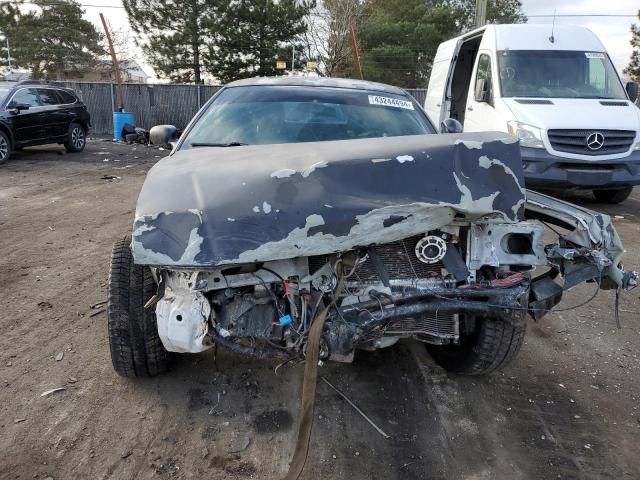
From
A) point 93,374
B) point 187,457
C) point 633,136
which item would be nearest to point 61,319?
point 93,374

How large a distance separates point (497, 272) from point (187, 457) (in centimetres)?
173

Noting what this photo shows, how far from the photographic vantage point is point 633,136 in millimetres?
6992

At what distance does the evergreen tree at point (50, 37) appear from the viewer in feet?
98.3

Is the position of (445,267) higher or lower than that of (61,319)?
higher

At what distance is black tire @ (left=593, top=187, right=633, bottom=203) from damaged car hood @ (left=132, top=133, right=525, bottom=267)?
6793 mm

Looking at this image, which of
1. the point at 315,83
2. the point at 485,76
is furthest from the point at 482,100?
the point at 315,83

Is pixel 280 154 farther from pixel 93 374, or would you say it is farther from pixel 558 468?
pixel 558 468

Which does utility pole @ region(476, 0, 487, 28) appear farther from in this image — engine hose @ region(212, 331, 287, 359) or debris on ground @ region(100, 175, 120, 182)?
engine hose @ region(212, 331, 287, 359)

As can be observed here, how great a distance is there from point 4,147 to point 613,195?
1153 centimetres

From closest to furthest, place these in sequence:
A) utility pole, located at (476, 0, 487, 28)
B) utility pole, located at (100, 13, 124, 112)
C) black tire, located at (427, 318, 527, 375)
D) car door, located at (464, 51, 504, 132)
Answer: black tire, located at (427, 318, 527, 375)
car door, located at (464, 51, 504, 132)
utility pole, located at (476, 0, 487, 28)
utility pole, located at (100, 13, 124, 112)

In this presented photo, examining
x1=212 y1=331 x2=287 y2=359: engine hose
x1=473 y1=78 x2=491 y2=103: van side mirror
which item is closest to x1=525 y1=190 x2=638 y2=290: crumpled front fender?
x1=212 y1=331 x2=287 y2=359: engine hose

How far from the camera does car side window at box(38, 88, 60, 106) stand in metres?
11.8

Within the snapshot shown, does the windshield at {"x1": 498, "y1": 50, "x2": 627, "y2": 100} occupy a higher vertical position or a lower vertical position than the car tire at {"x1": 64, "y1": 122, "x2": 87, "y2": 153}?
higher

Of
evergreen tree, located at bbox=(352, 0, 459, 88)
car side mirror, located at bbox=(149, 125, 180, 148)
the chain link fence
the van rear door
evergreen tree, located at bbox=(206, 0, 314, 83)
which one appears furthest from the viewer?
evergreen tree, located at bbox=(352, 0, 459, 88)
